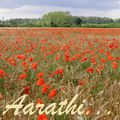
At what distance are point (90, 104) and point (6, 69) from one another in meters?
2.30

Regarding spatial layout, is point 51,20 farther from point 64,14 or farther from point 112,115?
point 112,115

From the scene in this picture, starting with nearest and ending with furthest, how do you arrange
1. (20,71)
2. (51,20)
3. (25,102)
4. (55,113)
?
1. (55,113)
2. (25,102)
3. (20,71)
4. (51,20)

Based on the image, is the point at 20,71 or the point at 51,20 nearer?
the point at 20,71

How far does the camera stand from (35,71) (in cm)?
505

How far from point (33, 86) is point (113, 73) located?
158cm

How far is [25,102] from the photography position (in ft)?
12.5

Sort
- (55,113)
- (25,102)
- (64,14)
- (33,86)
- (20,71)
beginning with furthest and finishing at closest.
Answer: (64,14) < (20,71) < (33,86) < (25,102) < (55,113)

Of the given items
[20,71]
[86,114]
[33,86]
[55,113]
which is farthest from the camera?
[20,71]

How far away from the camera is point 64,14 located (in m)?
62.6

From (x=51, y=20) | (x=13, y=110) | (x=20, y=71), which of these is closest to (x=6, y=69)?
(x=20, y=71)

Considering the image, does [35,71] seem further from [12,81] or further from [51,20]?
[51,20]

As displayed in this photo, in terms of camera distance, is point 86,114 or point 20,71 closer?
point 86,114

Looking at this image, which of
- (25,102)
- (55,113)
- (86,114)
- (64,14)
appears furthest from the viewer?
(64,14)

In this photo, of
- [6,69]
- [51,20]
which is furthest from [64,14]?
[6,69]
